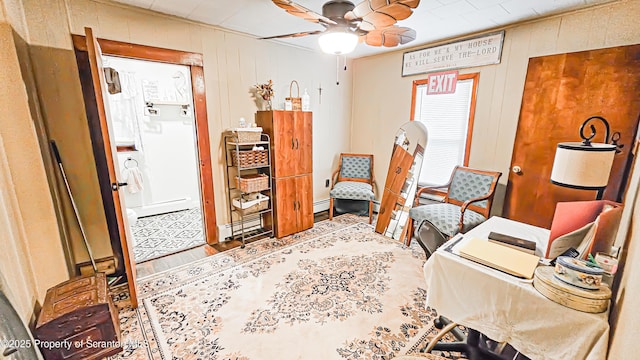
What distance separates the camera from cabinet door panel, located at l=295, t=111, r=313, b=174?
10.8ft

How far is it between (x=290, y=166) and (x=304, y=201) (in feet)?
1.75

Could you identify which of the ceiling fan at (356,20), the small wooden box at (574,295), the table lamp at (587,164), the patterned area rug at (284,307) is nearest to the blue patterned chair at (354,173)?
the patterned area rug at (284,307)

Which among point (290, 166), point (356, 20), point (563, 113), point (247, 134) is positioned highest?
point (356, 20)

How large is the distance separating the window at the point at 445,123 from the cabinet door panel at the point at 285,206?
189 cm

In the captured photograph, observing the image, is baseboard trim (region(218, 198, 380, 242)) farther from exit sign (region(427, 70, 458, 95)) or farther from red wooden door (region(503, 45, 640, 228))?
red wooden door (region(503, 45, 640, 228))

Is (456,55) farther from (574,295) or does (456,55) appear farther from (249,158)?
(574,295)

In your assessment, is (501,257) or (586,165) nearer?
(501,257)

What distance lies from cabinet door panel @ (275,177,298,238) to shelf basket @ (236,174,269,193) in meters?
0.15

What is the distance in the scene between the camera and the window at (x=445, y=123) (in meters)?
3.17

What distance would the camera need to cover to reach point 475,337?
5.17 ft

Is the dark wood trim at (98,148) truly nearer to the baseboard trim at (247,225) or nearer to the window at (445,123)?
the baseboard trim at (247,225)

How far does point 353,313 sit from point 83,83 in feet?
9.46

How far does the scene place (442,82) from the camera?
3275 millimetres

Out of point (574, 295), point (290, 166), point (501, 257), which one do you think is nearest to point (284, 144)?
point (290, 166)
